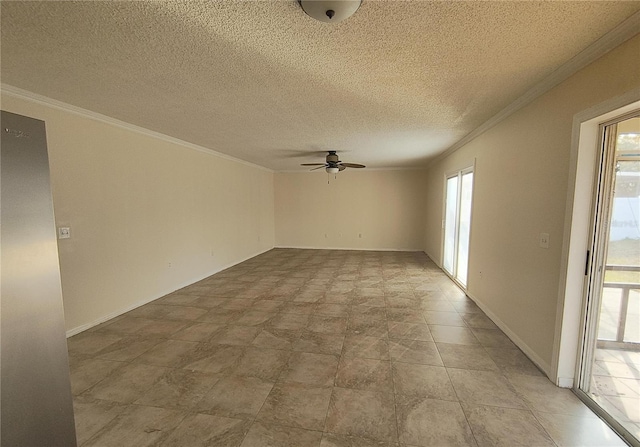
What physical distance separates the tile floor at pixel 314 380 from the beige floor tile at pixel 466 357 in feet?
0.05

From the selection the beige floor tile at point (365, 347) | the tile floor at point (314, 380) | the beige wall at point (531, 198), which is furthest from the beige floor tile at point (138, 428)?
the beige wall at point (531, 198)

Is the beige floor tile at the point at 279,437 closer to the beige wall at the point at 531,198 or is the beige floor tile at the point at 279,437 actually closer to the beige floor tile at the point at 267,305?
the beige floor tile at the point at 267,305

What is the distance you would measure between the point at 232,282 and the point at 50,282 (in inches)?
140

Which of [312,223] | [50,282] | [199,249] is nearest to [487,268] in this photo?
[50,282]

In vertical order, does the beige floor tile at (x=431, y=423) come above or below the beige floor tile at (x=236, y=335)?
above

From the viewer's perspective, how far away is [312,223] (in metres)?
7.96

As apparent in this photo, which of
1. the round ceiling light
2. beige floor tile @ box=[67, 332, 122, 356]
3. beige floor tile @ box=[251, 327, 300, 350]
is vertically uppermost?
the round ceiling light

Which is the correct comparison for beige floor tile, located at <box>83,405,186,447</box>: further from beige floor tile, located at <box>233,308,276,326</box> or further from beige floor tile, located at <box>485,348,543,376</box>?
beige floor tile, located at <box>485,348,543,376</box>

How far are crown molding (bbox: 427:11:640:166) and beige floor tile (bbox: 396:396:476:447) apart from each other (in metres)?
2.49

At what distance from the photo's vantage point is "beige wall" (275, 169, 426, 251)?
7.34m

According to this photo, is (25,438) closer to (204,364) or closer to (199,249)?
(204,364)

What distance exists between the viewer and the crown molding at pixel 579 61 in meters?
1.43

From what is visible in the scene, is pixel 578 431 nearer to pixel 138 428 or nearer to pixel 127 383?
pixel 138 428

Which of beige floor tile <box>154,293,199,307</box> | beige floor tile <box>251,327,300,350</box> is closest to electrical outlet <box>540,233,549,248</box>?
beige floor tile <box>251,327,300,350</box>
